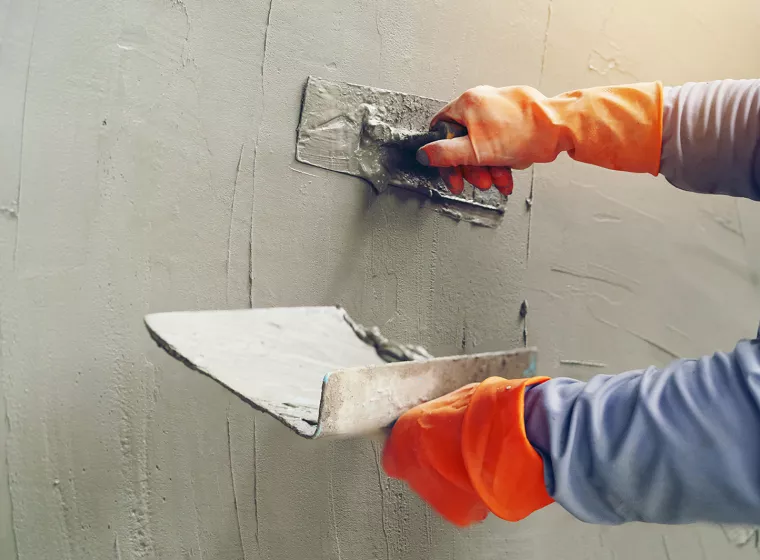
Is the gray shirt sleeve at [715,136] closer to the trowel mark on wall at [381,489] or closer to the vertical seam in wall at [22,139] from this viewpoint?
the trowel mark on wall at [381,489]

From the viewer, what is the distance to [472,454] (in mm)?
752

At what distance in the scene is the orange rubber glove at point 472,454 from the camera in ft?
2.35

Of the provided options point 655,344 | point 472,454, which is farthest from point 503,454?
point 655,344

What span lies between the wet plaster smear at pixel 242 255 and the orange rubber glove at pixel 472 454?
0.22 m

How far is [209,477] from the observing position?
909 mm

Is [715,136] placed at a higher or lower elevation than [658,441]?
higher

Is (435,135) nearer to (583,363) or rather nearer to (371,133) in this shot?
(371,133)

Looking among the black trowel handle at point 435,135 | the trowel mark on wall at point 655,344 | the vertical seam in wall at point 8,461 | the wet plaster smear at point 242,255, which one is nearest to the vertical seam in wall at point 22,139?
the wet plaster smear at point 242,255

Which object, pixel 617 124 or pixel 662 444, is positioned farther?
pixel 617 124

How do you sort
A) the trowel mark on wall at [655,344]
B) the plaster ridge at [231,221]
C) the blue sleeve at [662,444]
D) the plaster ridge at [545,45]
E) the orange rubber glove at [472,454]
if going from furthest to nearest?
the trowel mark on wall at [655,344], the plaster ridge at [545,45], the plaster ridge at [231,221], the orange rubber glove at [472,454], the blue sleeve at [662,444]

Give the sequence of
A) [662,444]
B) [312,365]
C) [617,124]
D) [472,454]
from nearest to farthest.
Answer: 1. [662,444]
2. [472,454]
3. [312,365]
4. [617,124]

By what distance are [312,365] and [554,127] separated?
63cm

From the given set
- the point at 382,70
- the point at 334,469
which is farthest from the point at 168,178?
the point at 334,469

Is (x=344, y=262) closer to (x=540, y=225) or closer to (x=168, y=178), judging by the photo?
(x=168, y=178)
